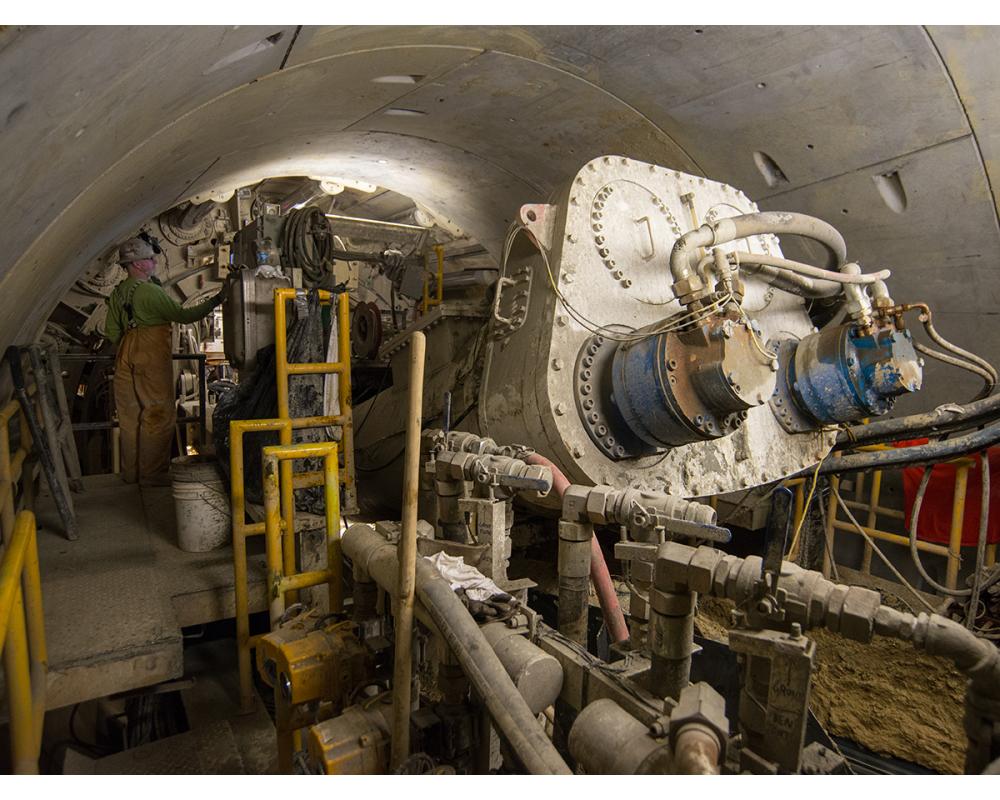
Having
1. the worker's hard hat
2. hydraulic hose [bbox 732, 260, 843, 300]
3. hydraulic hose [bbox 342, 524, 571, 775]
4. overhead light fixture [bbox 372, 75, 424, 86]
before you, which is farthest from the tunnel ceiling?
hydraulic hose [bbox 342, 524, 571, 775]

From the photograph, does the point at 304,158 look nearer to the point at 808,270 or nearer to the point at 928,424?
the point at 808,270

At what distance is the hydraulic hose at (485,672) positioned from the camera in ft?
4.58

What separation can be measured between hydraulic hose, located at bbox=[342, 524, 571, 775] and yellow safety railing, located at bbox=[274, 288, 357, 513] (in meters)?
1.67

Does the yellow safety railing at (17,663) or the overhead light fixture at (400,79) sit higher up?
the overhead light fixture at (400,79)

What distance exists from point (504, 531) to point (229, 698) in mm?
2086

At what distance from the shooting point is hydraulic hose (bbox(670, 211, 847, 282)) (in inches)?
116

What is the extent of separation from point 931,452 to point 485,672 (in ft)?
10.2

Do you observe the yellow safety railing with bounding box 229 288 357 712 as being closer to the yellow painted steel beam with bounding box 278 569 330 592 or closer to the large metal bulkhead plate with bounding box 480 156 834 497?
the yellow painted steel beam with bounding box 278 569 330 592

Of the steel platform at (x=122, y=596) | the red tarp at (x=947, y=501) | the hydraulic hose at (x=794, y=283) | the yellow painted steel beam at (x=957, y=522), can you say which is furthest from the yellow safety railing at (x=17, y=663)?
the yellow painted steel beam at (x=957, y=522)

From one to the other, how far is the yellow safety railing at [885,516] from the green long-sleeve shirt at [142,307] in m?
5.19

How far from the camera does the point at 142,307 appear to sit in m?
5.09

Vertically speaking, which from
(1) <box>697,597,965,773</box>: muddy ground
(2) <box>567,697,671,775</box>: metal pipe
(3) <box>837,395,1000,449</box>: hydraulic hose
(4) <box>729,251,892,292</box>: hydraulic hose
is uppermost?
(4) <box>729,251,892,292</box>: hydraulic hose

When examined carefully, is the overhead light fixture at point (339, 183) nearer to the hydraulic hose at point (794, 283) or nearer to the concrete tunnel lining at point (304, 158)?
the concrete tunnel lining at point (304, 158)

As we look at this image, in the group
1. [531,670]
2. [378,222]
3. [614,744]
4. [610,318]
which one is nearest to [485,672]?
[531,670]
